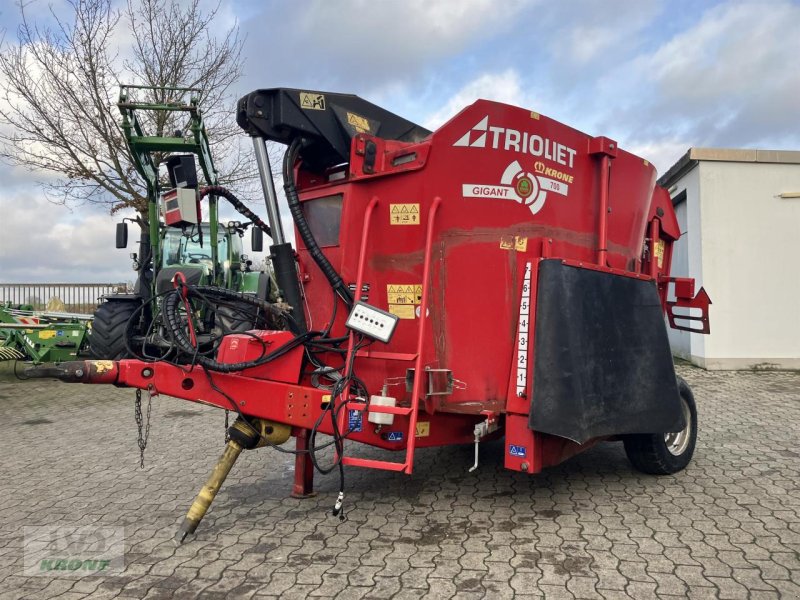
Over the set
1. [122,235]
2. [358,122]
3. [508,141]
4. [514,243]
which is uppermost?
[358,122]

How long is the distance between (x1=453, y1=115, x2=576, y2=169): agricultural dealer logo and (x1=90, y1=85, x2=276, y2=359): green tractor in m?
1.70

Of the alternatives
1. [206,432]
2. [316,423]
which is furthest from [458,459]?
[206,432]

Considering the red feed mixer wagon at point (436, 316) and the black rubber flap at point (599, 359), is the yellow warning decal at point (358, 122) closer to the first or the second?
the red feed mixer wagon at point (436, 316)

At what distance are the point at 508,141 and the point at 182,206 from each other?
3205 mm

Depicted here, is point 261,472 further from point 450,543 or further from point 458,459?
point 450,543

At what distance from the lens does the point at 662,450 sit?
436 centimetres

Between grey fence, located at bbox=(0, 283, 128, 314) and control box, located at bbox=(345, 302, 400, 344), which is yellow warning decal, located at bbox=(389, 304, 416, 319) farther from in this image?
grey fence, located at bbox=(0, 283, 128, 314)

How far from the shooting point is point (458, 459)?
5129mm

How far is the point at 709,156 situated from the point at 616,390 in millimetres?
8589

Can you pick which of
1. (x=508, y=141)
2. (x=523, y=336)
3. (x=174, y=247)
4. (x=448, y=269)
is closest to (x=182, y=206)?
(x=448, y=269)

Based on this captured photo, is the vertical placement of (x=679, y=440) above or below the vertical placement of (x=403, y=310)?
below

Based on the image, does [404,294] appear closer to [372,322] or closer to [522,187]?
[372,322]

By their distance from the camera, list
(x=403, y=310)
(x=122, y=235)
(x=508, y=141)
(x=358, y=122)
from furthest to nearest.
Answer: (x=122, y=235) < (x=358, y=122) < (x=403, y=310) < (x=508, y=141)

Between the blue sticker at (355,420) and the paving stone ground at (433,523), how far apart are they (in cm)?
59
